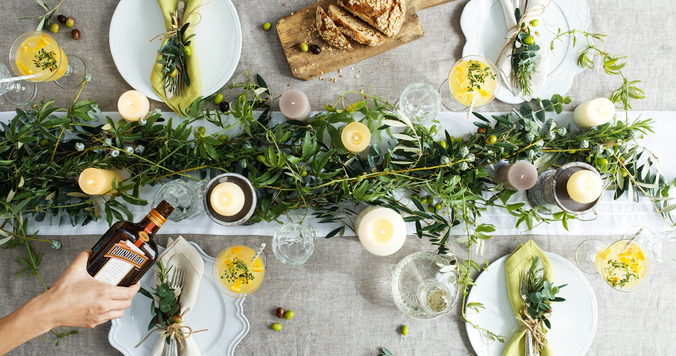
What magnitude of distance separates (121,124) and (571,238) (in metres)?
1.44

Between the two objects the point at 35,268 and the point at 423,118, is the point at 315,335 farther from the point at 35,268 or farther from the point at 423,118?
the point at 35,268

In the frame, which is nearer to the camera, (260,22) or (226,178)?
(226,178)

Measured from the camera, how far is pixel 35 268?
1.02 m

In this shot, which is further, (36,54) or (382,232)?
(36,54)

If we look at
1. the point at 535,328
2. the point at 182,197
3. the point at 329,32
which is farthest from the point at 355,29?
the point at 535,328

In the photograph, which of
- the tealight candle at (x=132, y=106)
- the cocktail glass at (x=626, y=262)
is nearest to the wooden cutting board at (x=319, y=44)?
the tealight candle at (x=132, y=106)

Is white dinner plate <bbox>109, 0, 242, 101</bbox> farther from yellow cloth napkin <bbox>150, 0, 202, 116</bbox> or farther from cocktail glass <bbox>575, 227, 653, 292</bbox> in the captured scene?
cocktail glass <bbox>575, 227, 653, 292</bbox>

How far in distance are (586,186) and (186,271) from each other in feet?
3.75

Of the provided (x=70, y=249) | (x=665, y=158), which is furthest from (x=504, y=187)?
(x=70, y=249)

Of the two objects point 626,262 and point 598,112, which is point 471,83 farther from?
point 626,262

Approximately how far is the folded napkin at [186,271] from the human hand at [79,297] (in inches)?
8.6

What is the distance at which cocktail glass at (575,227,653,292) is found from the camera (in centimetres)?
98

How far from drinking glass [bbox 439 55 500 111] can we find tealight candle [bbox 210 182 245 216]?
699 mm

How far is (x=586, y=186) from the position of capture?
828 mm
